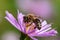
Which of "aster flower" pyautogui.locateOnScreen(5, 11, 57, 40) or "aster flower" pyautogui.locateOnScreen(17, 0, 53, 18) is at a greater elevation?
"aster flower" pyautogui.locateOnScreen(17, 0, 53, 18)

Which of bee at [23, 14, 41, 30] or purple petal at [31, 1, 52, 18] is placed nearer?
bee at [23, 14, 41, 30]

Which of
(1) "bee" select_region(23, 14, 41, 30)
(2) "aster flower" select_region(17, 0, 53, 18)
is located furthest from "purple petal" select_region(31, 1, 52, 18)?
(1) "bee" select_region(23, 14, 41, 30)

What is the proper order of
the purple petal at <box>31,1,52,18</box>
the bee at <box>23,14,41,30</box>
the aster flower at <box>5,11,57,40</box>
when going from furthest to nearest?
the purple petal at <box>31,1,52,18</box> → the bee at <box>23,14,41,30</box> → the aster flower at <box>5,11,57,40</box>

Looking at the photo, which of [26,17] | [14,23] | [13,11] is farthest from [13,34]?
[14,23]

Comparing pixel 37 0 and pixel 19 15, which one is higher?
pixel 37 0

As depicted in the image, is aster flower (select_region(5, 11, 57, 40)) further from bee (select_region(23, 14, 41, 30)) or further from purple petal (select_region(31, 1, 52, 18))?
purple petal (select_region(31, 1, 52, 18))

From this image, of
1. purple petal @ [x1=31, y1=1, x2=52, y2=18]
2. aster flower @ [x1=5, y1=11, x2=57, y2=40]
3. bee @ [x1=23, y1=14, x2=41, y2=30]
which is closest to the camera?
aster flower @ [x1=5, y1=11, x2=57, y2=40]

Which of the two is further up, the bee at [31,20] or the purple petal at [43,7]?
the purple petal at [43,7]

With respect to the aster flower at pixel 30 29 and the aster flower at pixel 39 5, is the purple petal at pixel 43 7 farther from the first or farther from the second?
the aster flower at pixel 30 29

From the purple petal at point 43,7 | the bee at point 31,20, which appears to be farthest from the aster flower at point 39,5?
the bee at point 31,20

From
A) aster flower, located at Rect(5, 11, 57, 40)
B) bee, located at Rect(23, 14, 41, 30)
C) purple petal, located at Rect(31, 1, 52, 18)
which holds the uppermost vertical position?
purple petal, located at Rect(31, 1, 52, 18)

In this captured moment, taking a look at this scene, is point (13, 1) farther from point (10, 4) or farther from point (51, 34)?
point (51, 34)
